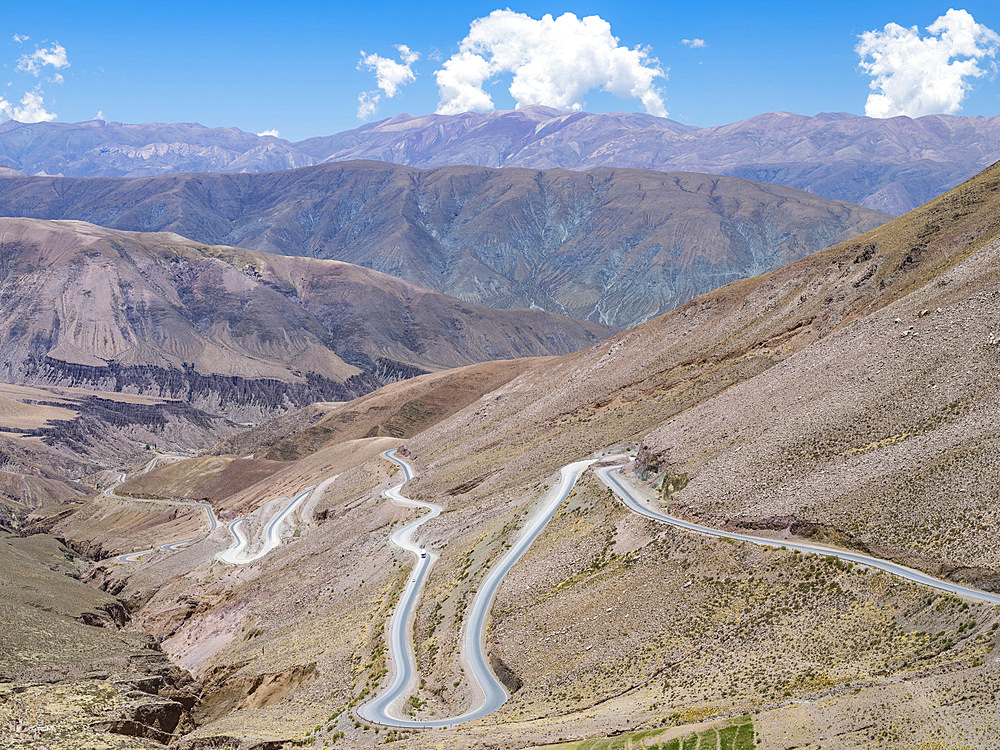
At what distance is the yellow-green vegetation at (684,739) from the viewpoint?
24594 millimetres

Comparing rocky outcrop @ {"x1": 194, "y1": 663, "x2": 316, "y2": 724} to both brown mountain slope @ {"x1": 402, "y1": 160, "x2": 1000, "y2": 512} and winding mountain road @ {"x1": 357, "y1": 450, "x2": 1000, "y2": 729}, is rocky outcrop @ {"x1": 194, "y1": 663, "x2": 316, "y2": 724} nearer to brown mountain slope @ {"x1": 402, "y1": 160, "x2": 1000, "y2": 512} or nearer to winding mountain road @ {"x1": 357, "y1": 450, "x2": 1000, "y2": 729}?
winding mountain road @ {"x1": 357, "y1": 450, "x2": 1000, "y2": 729}

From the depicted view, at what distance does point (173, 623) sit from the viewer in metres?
69.8

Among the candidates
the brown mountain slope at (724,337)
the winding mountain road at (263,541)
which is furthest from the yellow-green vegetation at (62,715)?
the winding mountain road at (263,541)

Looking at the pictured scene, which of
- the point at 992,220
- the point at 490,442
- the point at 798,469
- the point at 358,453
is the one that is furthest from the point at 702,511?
the point at 358,453

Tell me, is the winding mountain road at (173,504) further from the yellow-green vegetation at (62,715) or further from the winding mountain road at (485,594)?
the yellow-green vegetation at (62,715)

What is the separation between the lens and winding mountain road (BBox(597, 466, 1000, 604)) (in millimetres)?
30516

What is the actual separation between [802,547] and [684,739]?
1465 cm

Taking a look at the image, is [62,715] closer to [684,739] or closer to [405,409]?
[684,739]

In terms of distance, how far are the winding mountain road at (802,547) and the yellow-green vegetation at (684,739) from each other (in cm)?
1016

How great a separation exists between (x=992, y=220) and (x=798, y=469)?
31.7 m

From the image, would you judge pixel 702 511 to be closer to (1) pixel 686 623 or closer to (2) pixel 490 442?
(1) pixel 686 623

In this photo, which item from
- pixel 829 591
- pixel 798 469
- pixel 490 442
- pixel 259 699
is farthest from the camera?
pixel 490 442

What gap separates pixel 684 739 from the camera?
25.3 meters

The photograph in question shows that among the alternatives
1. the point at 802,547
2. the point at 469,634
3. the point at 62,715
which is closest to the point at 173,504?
the point at 62,715
